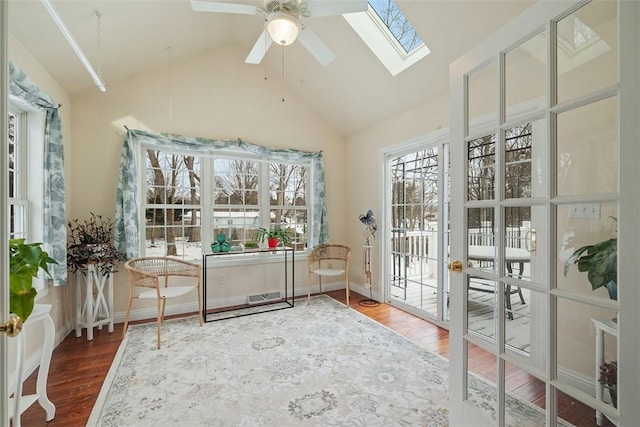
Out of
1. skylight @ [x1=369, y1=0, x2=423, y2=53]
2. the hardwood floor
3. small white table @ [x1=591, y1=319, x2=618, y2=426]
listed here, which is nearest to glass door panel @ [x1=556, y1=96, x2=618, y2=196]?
small white table @ [x1=591, y1=319, x2=618, y2=426]

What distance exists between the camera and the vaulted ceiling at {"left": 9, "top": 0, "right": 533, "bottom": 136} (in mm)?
2176

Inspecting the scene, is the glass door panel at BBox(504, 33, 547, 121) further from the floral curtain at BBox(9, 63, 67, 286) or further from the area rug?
the floral curtain at BBox(9, 63, 67, 286)

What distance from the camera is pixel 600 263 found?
989 millimetres

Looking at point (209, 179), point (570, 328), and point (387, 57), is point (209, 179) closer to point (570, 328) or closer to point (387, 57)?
point (387, 57)

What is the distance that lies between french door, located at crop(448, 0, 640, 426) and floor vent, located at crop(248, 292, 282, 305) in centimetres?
278

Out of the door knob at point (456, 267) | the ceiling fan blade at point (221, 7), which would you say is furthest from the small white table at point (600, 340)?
the ceiling fan blade at point (221, 7)

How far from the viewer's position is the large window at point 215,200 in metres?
3.54

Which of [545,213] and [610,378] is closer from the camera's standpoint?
[610,378]

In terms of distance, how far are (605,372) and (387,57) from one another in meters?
3.12

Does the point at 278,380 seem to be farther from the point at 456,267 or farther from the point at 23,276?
the point at 23,276

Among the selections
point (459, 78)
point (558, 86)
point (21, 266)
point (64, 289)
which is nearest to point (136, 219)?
point (64, 289)

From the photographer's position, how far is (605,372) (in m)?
0.98

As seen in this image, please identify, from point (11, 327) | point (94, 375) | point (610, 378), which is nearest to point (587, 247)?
point (610, 378)

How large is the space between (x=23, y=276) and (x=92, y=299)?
2.05 metres
